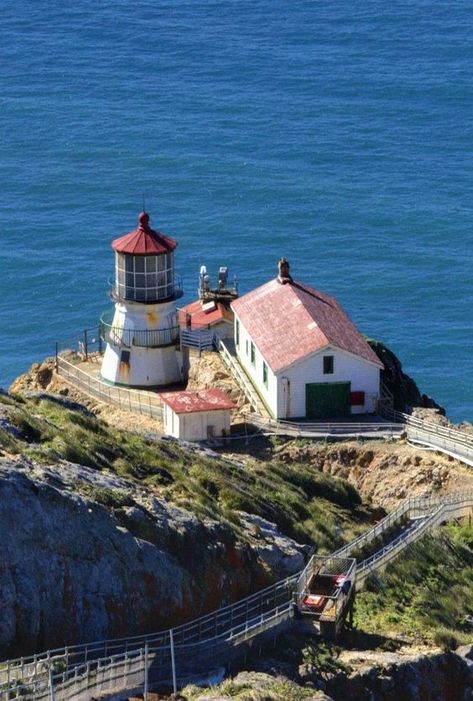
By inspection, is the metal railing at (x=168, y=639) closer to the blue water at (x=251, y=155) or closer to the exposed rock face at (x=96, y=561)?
the exposed rock face at (x=96, y=561)

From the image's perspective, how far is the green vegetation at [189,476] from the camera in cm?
3484

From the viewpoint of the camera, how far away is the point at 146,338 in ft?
198

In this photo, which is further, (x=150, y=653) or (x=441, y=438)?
(x=441, y=438)

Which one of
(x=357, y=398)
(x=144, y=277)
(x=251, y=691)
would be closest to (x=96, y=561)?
(x=251, y=691)

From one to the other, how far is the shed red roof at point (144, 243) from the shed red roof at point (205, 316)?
425 cm

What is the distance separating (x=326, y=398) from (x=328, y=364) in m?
1.07

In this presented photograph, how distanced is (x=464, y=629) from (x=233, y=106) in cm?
8959

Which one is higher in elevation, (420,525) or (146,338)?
(146,338)

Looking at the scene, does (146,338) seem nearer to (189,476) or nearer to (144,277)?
(144,277)

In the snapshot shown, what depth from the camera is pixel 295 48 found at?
463 ft

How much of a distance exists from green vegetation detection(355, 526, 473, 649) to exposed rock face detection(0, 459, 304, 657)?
3.34m

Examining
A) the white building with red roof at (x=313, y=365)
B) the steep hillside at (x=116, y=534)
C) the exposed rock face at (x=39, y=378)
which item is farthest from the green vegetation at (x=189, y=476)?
the exposed rock face at (x=39, y=378)

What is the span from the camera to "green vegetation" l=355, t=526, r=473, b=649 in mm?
34906

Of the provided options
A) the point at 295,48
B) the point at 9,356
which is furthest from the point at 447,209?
the point at 295,48
